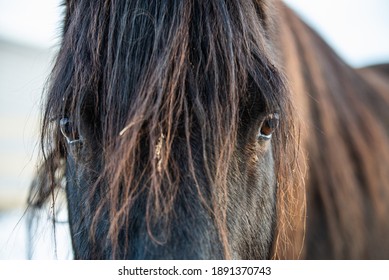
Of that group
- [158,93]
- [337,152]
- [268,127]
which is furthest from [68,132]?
[337,152]

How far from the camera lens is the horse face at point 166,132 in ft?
2.64

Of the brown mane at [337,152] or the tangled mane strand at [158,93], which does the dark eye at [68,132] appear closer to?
the tangled mane strand at [158,93]

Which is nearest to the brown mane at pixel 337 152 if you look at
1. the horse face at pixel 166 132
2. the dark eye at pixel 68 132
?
the horse face at pixel 166 132

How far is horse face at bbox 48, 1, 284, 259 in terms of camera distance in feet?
2.64

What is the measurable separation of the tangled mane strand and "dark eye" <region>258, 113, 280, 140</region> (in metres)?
0.02

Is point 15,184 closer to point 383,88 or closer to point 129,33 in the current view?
point 383,88

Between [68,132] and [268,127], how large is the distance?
393mm

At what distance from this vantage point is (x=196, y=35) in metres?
0.92

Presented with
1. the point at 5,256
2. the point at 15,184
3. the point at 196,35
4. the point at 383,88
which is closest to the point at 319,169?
the point at 383,88

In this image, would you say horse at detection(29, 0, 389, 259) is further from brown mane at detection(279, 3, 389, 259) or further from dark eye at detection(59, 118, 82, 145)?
brown mane at detection(279, 3, 389, 259)

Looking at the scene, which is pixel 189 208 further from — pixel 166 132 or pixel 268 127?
pixel 268 127

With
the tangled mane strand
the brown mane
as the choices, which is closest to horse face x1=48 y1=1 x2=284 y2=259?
the tangled mane strand

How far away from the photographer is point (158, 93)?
836mm

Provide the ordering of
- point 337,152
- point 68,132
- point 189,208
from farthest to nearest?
point 337,152 < point 68,132 < point 189,208
